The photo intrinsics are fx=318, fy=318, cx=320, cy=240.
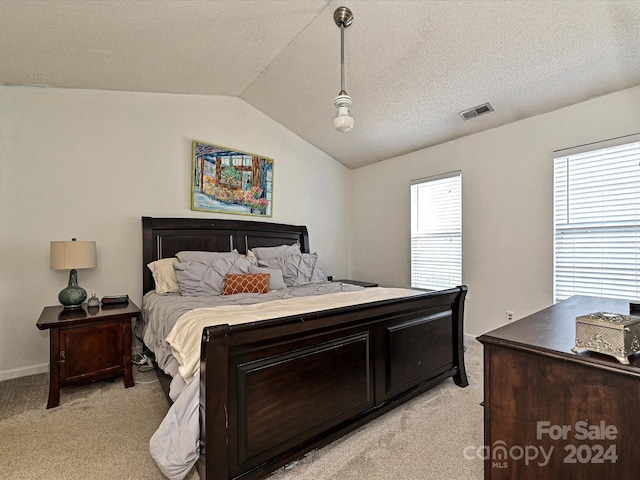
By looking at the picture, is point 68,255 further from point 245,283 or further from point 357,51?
point 357,51

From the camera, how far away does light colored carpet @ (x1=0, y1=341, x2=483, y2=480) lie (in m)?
1.64

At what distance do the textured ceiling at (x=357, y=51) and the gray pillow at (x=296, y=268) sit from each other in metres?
1.81

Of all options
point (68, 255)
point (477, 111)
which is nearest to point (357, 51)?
point (477, 111)

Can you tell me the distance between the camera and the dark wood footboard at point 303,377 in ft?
4.46

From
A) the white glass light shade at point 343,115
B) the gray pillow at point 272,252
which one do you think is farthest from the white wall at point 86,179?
the white glass light shade at point 343,115

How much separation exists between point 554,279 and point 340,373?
8.31 feet

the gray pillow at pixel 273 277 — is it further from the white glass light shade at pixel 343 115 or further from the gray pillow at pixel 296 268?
the white glass light shade at pixel 343 115

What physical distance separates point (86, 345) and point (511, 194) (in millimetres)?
4146

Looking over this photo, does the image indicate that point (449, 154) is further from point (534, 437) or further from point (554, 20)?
point (534, 437)

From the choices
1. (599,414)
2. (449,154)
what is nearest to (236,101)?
(449,154)

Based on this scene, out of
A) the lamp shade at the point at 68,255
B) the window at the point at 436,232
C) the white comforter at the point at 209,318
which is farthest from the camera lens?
the window at the point at 436,232

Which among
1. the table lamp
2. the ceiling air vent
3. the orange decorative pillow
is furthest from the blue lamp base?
the ceiling air vent

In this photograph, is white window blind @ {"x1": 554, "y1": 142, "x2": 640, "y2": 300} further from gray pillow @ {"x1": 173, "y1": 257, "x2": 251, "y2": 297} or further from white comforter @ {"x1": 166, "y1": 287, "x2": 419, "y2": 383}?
gray pillow @ {"x1": 173, "y1": 257, "x2": 251, "y2": 297}

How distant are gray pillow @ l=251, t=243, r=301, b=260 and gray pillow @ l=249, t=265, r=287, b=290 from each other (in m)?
0.35
